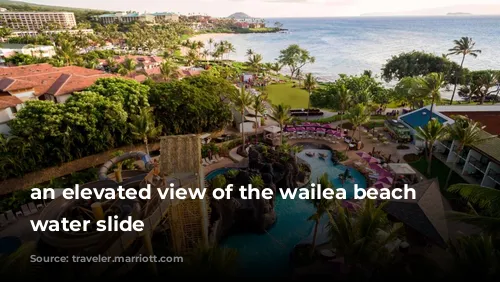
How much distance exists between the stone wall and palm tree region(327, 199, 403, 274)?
21051 millimetres

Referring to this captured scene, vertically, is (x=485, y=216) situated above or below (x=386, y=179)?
above

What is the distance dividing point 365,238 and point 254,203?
27.4ft

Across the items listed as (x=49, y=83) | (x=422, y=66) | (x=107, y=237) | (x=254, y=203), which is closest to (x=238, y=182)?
(x=254, y=203)

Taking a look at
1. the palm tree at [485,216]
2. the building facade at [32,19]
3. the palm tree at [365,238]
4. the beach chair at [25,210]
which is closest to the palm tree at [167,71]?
the beach chair at [25,210]

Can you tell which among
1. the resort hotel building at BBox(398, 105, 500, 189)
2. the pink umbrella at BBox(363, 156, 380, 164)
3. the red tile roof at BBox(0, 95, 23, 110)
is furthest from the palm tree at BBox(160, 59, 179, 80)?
the resort hotel building at BBox(398, 105, 500, 189)

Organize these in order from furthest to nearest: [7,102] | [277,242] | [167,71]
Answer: [167,71] < [7,102] < [277,242]

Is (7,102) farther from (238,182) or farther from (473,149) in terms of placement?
(473,149)

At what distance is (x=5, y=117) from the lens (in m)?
25.3

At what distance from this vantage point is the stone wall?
21.5m

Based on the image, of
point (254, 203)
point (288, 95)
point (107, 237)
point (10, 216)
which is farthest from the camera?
point (288, 95)

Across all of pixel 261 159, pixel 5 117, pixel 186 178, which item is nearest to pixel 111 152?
pixel 5 117

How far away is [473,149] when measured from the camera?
2108 centimetres

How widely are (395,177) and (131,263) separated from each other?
749 inches

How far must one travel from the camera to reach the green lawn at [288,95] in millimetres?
46312
